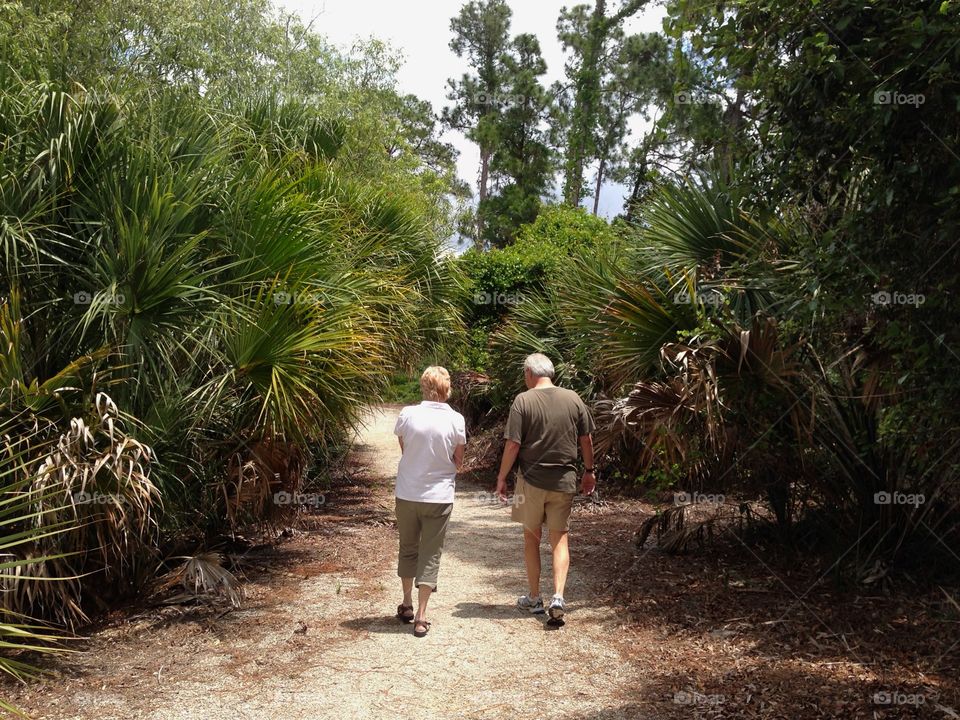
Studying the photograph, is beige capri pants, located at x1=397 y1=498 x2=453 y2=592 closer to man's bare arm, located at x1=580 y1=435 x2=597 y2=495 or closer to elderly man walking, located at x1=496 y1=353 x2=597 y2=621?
elderly man walking, located at x1=496 y1=353 x2=597 y2=621

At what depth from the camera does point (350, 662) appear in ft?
17.8

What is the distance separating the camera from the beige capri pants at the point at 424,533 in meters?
6.00

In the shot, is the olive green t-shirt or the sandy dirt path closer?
the sandy dirt path

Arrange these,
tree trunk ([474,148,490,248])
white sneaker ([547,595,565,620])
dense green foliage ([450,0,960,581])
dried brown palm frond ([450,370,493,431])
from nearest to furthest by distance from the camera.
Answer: dense green foliage ([450,0,960,581]), white sneaker ([547,595,565,620]), dried brown palm frond ([450,370,493,431]), tree trunk ([474,148,490,248])

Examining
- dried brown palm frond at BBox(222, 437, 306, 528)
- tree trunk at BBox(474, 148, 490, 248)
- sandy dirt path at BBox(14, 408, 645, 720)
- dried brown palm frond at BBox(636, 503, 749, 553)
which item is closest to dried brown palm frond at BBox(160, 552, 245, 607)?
sandy dirt path at BBox(14, 408, 645, 720)

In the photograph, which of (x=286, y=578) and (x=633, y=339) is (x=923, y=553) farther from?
(x=286, y=578)

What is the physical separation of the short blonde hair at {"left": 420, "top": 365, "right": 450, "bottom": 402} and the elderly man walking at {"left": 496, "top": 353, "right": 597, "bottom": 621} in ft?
1.64

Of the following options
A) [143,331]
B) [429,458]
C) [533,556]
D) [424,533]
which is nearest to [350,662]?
[424,533]

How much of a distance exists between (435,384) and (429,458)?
527mm

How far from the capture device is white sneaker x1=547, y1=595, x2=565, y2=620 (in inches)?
241

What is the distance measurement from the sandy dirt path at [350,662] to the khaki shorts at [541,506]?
2.31 ft

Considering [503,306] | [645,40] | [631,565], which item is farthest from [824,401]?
[645,40]

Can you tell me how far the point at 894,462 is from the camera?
6590 millimetres

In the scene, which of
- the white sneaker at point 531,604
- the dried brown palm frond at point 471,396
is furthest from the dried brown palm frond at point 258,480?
the dried brown palm frond at point 471,396
